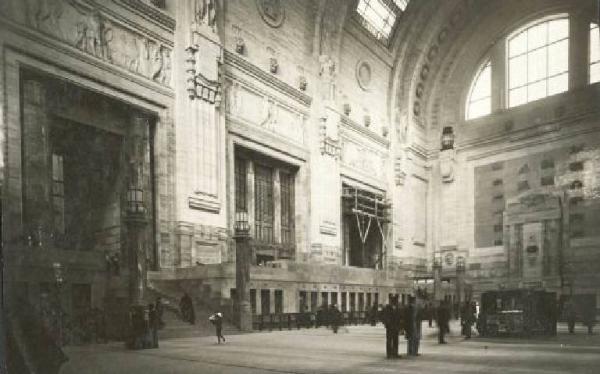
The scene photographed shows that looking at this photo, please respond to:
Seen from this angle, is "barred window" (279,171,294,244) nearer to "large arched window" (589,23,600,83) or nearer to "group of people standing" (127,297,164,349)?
"group of people standing" (127,297,164,349)

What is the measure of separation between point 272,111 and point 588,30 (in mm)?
14472

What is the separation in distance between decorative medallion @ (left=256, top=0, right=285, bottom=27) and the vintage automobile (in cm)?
1181

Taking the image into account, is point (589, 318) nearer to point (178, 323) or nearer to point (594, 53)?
point (594, 53)

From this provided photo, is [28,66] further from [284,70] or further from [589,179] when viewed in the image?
[284,70]

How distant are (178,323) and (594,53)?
982 centimetres

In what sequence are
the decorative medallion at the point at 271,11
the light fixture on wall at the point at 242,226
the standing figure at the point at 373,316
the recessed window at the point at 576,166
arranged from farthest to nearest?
the decorative medallion at the point at 271,11 < the standing figure at the point at 373,316 < the light fixture on wall at the point at 242,226 < the recessed window at the point at 576,166

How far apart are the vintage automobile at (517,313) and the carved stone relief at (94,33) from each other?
9.38 m

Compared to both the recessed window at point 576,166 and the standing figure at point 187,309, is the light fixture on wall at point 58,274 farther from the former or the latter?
the recessed window at point 576,166

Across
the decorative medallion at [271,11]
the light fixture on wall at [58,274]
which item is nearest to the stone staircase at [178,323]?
the light fixture on wall at [58,274]

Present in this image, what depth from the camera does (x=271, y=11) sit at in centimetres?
A: 1734

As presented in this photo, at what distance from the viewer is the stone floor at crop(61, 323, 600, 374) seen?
7.41 m

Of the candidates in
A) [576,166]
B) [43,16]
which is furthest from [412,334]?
[43,16]

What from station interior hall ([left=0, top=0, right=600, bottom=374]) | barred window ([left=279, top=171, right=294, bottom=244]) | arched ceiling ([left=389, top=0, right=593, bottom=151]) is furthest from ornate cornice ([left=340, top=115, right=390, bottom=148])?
arched ceiling ([left=389, top=0, right=593, bottom=151])

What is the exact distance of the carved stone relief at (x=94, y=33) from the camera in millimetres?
9719
